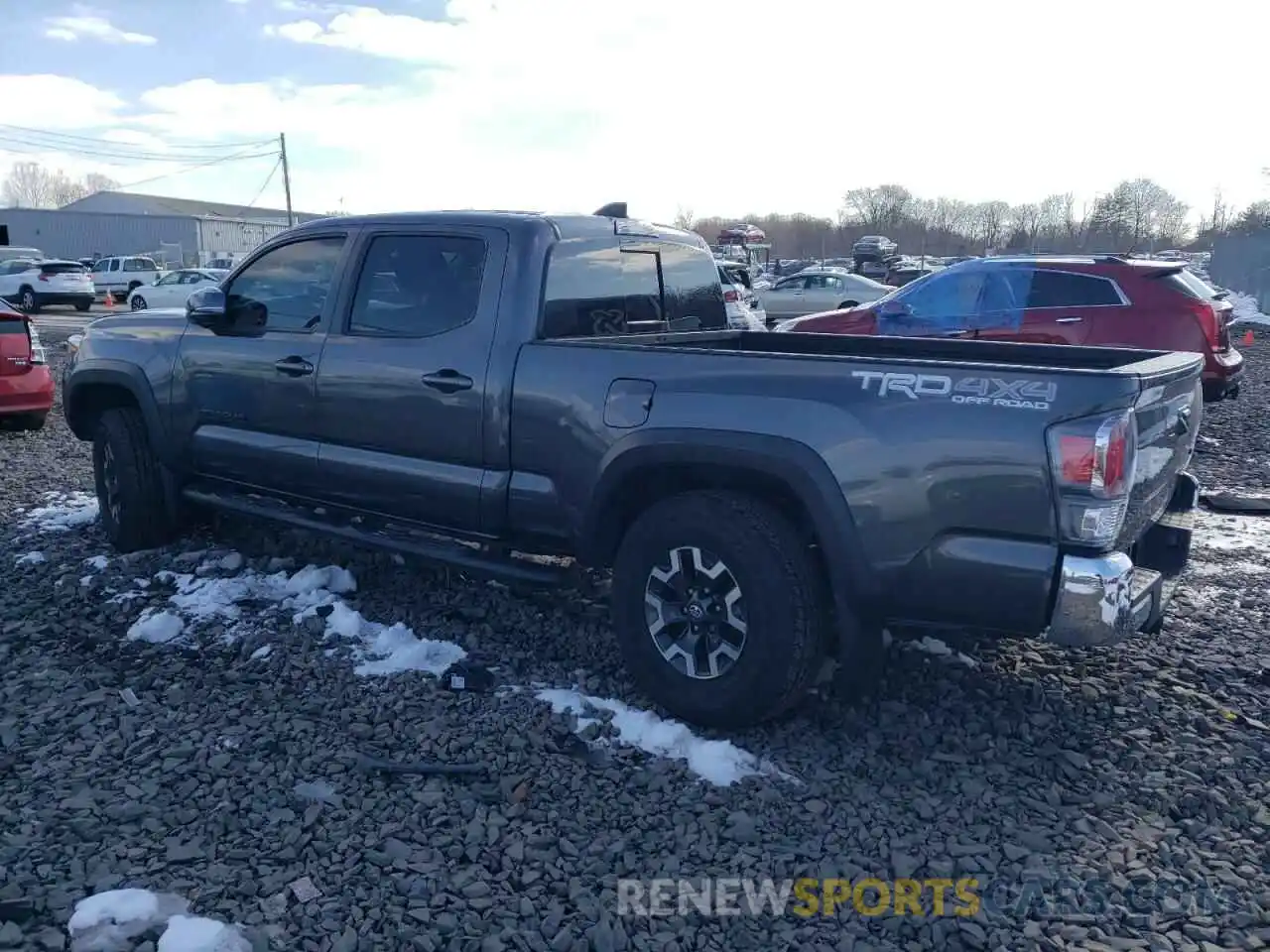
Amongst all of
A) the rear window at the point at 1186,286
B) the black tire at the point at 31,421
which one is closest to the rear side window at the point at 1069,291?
the rear window at the point at 1186,286

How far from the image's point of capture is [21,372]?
9.45 m

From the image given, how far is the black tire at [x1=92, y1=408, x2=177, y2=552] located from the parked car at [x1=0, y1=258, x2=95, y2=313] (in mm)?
26397

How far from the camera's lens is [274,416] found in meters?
5.10

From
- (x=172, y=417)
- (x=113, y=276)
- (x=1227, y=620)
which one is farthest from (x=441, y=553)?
(x=113, y=276)

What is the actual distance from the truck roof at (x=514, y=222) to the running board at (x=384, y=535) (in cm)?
140

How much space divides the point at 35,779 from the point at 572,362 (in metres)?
2.39

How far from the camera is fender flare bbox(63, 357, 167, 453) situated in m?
5.68

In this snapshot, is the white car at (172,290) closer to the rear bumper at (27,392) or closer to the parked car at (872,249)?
the rear bumper at (27,392)

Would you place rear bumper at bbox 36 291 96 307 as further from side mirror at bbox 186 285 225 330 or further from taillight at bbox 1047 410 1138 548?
taillight at bbox 1047 410 1138 548

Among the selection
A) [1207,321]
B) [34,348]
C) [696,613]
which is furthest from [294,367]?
[1207,321]

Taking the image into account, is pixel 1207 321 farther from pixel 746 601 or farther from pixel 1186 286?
pixel 746 601

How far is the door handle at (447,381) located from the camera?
4.30m

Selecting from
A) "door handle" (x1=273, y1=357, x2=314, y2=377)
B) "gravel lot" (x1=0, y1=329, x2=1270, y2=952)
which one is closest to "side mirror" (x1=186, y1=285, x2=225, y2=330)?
"door handle" (x1=273, y1=357, x2=314, y2=377)

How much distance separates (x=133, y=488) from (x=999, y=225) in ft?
276
